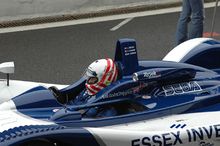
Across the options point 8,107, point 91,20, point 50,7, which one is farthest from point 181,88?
point 50,7

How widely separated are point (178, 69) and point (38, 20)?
16.8ft

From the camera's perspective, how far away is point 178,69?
4418mm

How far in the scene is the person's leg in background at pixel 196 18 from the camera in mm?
6562

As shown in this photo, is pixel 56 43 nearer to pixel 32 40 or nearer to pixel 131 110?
pixel 32 40

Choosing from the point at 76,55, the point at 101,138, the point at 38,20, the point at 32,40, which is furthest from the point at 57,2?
the point at 101,138

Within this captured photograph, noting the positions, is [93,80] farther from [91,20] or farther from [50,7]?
[50,7]

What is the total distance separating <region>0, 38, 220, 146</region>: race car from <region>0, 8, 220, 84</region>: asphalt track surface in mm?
2106

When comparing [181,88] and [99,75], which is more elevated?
[99,75]

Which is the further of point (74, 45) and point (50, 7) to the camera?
point (50, 7)

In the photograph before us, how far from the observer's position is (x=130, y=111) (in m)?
4.21

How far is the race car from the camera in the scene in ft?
12.3

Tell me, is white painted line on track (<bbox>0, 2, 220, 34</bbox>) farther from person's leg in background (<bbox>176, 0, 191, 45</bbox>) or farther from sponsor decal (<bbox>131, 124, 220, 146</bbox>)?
sponsor decal (<bbox>131, 124, 220, 146</bbox>)

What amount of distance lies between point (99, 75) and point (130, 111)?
0.37 meters

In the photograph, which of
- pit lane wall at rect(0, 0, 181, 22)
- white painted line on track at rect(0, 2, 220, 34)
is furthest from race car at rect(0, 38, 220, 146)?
pit lane wall at rect(0, 0, 181, 22)
